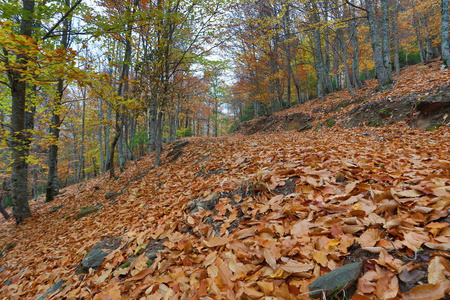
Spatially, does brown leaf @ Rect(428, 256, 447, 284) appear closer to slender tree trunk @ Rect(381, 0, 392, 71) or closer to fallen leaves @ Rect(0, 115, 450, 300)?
fallen leaves @ Rect(0, 115, 450, 300)

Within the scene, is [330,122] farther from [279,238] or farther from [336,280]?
[336,280]

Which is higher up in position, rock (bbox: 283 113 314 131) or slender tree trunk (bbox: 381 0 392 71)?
slender tree trunk (bbox: 381 0 392 71)

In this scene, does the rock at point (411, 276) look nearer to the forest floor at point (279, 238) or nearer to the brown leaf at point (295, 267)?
the forest floor at point (279, 238)

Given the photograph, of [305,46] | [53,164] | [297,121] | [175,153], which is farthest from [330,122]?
[53,164]

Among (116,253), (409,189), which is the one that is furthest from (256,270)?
(116,253)

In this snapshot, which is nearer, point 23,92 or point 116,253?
point 116,253

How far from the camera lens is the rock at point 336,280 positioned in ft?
3.28

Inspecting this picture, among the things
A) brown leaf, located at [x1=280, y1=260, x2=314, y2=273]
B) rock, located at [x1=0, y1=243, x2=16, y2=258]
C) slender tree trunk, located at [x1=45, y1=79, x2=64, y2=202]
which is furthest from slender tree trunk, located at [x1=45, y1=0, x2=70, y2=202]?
brown leaf, located at [x1=280, y1=260, x2=314, y2=273]

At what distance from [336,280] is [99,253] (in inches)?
108

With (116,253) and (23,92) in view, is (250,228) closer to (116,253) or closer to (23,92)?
(116,253)

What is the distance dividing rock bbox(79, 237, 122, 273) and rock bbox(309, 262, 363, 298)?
2.46 metres

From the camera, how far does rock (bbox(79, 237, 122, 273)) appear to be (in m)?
2.32

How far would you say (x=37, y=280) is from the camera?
8.59 feet

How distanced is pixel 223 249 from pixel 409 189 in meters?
1.69
